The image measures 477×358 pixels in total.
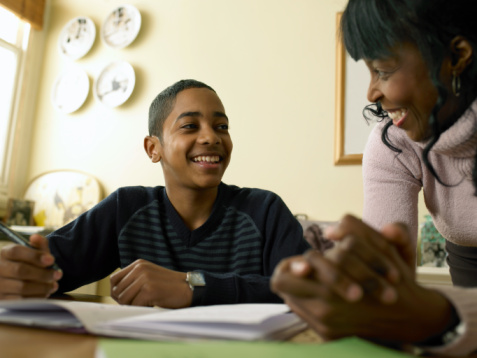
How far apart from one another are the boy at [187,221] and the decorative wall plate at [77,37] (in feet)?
6.16

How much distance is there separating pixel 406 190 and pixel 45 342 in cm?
79

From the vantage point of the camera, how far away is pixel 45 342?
0.38 m

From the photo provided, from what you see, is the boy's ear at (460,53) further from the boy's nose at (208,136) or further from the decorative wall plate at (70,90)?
the decorative wall plate at (70,90)

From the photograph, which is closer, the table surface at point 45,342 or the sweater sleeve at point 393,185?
the table surface at point 45,342

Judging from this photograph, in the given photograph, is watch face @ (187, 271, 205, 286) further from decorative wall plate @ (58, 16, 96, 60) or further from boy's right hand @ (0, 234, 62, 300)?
decorative wall plate @ (58, 16, 96, 60)

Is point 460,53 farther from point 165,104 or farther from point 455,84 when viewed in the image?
point 165,104

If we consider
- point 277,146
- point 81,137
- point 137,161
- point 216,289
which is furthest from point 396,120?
point 81,137

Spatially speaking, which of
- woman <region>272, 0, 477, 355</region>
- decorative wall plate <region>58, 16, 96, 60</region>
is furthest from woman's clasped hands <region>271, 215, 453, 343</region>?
decorative wall plate <region>58, 16, 96, 60</region>

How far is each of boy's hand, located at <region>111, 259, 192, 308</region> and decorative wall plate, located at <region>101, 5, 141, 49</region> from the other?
230cm

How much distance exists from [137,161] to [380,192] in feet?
6.31

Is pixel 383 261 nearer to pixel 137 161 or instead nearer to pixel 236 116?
pixel 236 116

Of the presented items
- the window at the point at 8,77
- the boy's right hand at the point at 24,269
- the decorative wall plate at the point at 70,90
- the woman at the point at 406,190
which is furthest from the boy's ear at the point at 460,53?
the window at the point at 8,77

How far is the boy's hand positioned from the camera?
2.25ft

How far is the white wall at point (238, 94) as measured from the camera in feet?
7.48
